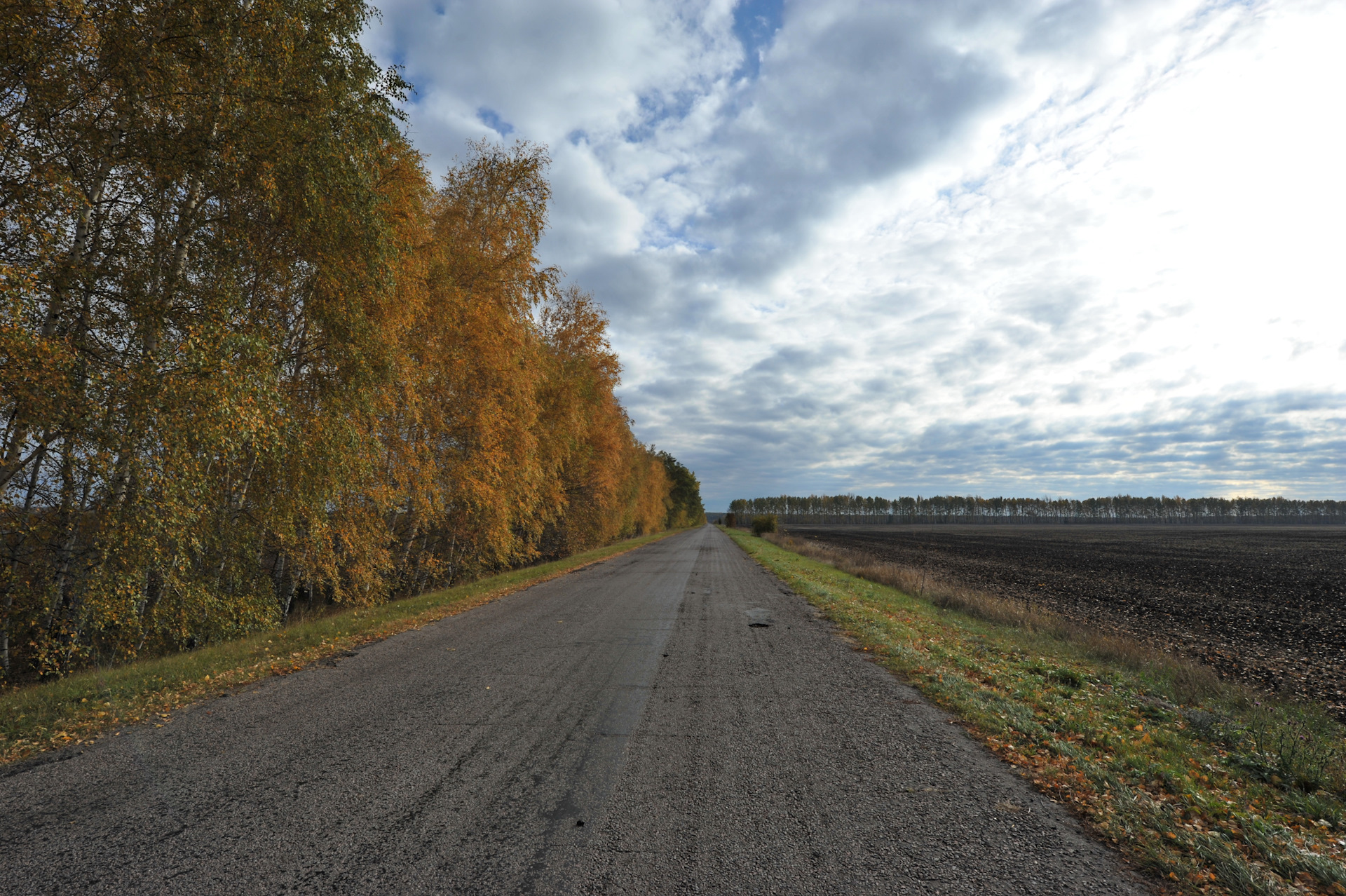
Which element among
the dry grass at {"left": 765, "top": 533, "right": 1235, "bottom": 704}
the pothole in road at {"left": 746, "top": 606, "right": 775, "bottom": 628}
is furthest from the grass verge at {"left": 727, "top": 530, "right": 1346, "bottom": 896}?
the pothole in road at {"left": 746, "top": 606, "right": 775, "bottom": 628}

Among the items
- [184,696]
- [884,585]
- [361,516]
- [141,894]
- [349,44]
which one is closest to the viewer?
[141,894]

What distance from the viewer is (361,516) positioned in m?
11.1

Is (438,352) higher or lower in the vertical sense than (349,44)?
lower

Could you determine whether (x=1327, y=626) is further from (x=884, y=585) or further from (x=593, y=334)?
(x=593, y=334)

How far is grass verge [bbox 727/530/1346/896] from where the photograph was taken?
10.7 feet

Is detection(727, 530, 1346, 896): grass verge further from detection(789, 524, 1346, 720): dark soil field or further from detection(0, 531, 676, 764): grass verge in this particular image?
detection(0, 531, 676, 764): grass verge

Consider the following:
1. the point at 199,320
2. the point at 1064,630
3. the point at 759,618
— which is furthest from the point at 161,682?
the point at 1064,630

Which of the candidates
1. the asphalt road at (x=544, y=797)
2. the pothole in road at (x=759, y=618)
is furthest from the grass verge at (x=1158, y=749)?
the pothole in road at (x=759, y=618)

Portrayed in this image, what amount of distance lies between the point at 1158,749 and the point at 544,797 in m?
5.69

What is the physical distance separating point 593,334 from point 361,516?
14.9 m

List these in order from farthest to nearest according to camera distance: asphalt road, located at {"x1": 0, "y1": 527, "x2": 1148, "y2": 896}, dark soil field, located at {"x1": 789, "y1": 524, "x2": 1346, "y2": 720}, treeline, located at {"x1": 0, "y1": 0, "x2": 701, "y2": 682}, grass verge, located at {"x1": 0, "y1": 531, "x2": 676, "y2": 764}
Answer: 1. dark soil field, located at {"x1": 789, "y1": 524, "x2": 1346, "y2": 720}
2. treeline, located at {"x1": 0, "y1": 0, "x2": 701, "y2": 682}
3. grass verge, located at {"x1": 0, "y1": 531, "x2": 676, "y2": 764}
4. asphalt road, located at {"x1": 0, "y1": 527, "x2": 1148, "y2": 896}

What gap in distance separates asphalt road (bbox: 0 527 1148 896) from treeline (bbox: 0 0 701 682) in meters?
3.29

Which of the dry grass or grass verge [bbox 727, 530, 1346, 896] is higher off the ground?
grass verge [bbox 727, 530, 1346, 896]

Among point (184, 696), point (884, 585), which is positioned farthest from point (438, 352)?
point (884, 585)
